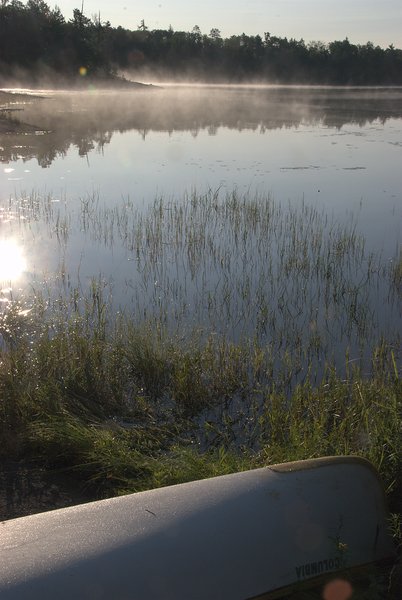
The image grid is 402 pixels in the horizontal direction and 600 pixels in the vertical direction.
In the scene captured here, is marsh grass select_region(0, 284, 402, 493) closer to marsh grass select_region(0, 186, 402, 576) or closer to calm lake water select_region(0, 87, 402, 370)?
marsh grass select_region(0, 186, 402, 576)

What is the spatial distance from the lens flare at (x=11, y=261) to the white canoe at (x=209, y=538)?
4.66 m

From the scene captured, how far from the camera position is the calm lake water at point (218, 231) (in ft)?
19.9

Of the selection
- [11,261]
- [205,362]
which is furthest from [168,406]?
[11,261]

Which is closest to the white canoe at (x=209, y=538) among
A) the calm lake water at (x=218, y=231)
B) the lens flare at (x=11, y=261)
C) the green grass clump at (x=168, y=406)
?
the green grass clump at (x=168, y=406)

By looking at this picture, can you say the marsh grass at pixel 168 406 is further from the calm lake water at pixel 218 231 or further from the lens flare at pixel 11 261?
the lens flare at pixel 11 261

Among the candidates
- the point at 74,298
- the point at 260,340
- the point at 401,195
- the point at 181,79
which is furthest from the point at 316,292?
the point at 181,79

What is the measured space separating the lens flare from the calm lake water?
1.2 inches

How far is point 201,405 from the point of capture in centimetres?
433

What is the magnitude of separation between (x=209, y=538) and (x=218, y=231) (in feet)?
21.1

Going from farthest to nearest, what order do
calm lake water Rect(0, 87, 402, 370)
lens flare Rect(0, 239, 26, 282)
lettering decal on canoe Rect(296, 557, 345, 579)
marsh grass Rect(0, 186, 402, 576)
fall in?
lens flare Rect(0, 239, 26, 282) → calm lake water Rect(0, 87, 402, 370) → marsh grass Rect(0, 186, 402, 576) → lettering decal on canoe Rect(296, 557, 345, 579)

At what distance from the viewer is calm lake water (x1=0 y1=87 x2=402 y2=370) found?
607 centimetres

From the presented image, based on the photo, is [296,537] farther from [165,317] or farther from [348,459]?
[165,317]

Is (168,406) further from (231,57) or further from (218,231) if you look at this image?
(231,57)

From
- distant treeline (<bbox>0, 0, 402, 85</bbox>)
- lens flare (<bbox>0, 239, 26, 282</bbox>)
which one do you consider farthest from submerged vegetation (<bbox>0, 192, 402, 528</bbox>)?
distant treeline (<bbox>0, 0, 402, 85</bbox>)
